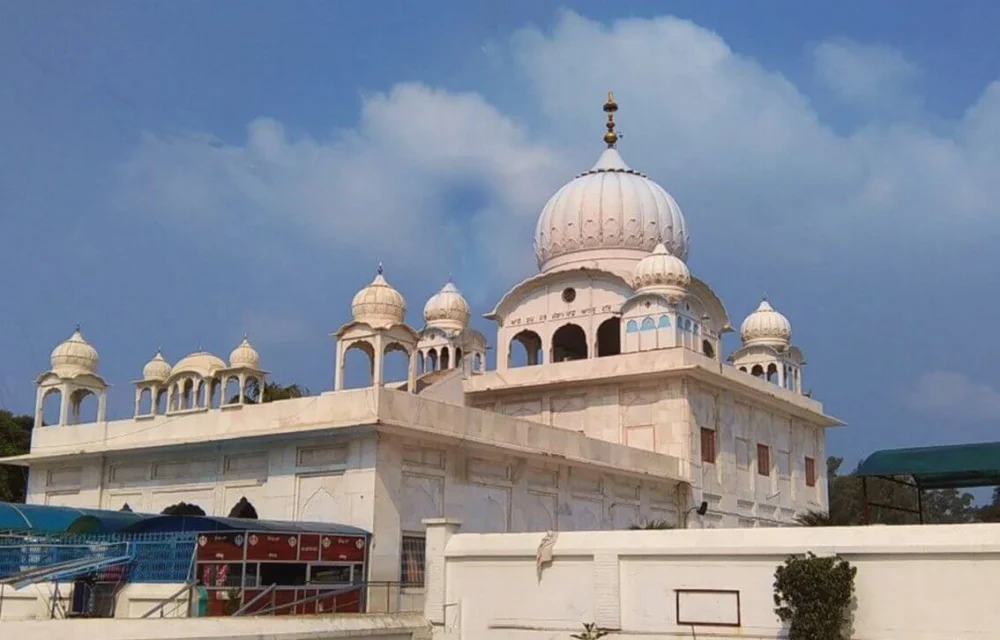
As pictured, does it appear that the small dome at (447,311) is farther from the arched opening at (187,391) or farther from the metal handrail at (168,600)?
the metal handrail at (168,600)

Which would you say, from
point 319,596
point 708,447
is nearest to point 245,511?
point 319,596

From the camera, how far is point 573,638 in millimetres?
16297

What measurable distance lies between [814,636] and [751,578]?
141 centimetres

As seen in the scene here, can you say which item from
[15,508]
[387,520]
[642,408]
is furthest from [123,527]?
[642,408]

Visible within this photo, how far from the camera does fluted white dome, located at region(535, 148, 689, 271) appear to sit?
33688 millimetres

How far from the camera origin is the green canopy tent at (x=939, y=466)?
57.2 ft

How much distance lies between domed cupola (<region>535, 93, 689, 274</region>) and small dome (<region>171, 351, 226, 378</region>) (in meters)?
11.7

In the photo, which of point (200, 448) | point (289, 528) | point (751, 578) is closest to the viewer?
point (751, 578)

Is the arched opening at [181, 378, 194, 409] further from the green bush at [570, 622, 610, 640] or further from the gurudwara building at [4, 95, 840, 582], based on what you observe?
the green bush at [570, 622, 610, 640]

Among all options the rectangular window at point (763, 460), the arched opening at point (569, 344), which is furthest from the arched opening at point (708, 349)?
the arched opening at point (569, 344)

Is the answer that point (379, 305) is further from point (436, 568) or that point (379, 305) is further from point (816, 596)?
point (816, 596)

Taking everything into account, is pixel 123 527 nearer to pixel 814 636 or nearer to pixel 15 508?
pixel 15 508

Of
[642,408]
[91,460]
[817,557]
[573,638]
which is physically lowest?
[573,638]

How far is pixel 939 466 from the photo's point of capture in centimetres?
1770
